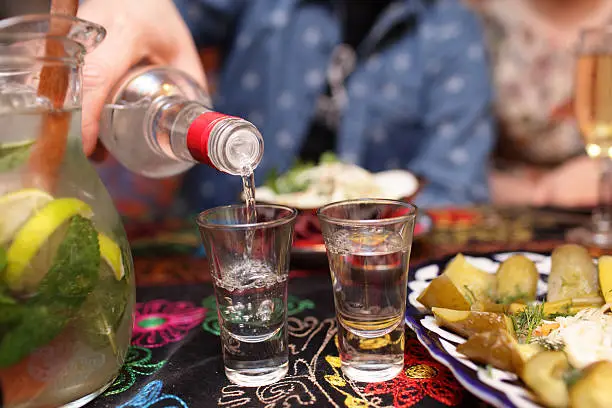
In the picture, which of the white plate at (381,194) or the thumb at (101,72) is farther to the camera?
the white plate at (381,194)

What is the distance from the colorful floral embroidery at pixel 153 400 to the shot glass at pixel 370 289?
181 millimetres

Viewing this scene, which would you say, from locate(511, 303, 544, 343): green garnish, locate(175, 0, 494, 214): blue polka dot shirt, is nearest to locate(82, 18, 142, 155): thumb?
locate(511, 303, 544, 343): green garnish

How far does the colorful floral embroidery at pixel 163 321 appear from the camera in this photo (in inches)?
30.1

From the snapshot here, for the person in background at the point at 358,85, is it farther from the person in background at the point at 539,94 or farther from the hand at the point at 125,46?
the hand at the point at 125,46

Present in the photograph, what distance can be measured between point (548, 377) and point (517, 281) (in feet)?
0.87

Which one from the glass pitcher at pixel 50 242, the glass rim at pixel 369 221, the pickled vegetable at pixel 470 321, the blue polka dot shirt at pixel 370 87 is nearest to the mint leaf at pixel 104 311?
the glass pitcher at pixel 50 242

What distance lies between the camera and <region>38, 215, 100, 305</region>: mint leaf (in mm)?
527

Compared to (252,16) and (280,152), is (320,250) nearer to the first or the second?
A: (280,152)

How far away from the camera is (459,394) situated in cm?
59

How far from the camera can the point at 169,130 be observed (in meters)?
0.73

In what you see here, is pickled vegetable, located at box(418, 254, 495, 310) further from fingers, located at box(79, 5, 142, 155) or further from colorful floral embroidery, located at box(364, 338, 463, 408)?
fingers, located at box(79, 5, 142, 155)

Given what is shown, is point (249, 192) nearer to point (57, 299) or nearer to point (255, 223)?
point (255, 223)

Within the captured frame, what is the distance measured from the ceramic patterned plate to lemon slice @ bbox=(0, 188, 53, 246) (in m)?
0.40

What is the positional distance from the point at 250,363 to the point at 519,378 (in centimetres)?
27
